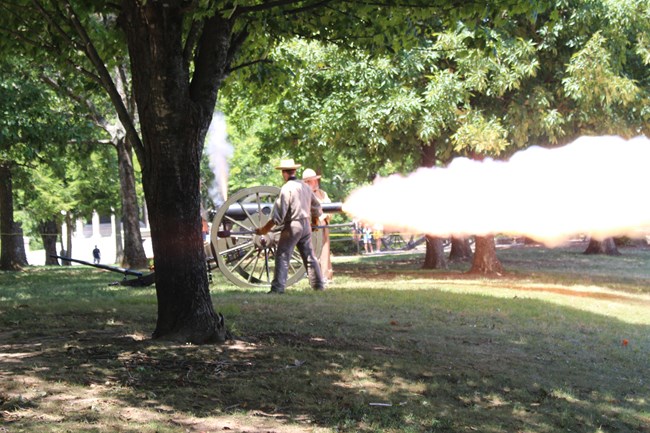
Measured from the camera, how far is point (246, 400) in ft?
20.9

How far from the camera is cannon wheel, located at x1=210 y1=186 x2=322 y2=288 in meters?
15.0

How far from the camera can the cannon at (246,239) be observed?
49.1 ft

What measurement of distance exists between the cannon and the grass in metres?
1.72

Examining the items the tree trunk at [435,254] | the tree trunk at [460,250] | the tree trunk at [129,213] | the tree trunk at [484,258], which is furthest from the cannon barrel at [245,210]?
the tree trunk at [460,250]

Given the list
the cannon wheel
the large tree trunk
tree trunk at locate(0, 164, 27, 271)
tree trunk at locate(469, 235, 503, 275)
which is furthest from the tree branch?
tree trunk at locate(0, 164, 27, 271)

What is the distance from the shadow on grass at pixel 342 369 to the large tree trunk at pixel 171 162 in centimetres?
41

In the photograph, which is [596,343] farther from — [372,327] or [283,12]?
[283,12]

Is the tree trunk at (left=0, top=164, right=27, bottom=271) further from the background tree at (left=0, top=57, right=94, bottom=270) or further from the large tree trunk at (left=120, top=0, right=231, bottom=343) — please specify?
the large tree trunk at (left=120, top=0, right=231, bottom=343)

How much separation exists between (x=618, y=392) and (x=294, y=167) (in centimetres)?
725

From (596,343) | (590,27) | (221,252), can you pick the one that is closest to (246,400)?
(596,343)

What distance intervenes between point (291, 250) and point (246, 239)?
2097 millimetres

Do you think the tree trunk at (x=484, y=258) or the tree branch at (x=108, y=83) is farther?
the tree trunk at (x=484, y=258)

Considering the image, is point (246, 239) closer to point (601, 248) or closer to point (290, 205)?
point (290, 205)

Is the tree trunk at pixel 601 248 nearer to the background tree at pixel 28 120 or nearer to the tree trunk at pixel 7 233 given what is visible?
the background tree at pixel 28 120
